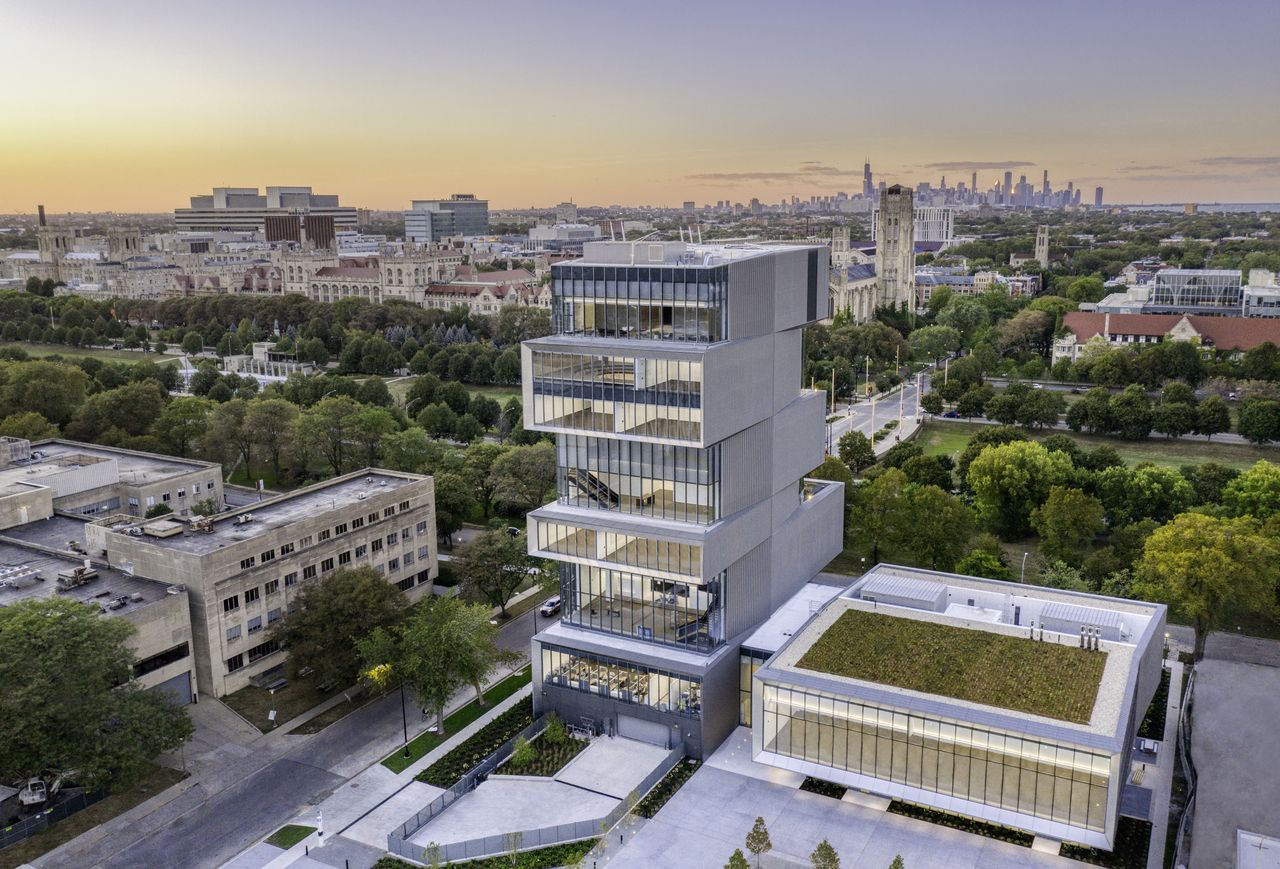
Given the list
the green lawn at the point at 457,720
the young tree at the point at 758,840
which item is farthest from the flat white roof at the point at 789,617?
the green lawn at the point at 457,720

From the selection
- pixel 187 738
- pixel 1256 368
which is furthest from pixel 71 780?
pixel 1256 368

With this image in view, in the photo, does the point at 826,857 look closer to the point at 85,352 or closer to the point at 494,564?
the point at 494,564

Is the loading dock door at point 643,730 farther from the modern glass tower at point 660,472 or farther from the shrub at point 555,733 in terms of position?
the shrub at point 555,733

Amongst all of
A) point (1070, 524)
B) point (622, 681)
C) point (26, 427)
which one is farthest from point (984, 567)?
point (26, 427)

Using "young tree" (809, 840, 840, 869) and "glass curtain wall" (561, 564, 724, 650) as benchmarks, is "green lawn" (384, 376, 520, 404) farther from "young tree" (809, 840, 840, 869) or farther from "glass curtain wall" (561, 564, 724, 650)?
"young tree" (809, 840, 840, 869)

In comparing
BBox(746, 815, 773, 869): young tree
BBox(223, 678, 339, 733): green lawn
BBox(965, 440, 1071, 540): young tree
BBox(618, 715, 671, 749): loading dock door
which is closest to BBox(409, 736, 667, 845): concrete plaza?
BBox(618, 715, 671, 749): loading dock door

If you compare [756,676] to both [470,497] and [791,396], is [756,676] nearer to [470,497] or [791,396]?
[791,396]

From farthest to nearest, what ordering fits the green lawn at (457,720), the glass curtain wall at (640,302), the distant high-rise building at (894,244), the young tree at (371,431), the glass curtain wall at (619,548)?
1. the distant high-rise building at (894,244)
2. the young tree at (371,431)
3. the green lawn at (457,720)
4. the glass curtain wall at (619,548)
5. the glass curtain wall at (640,302)
